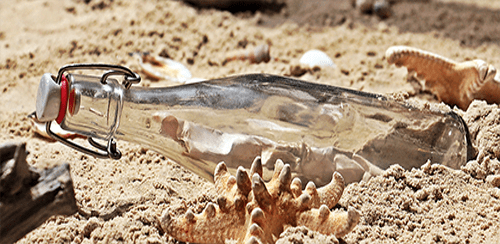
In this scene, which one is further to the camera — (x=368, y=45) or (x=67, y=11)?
(x=67, y=11)

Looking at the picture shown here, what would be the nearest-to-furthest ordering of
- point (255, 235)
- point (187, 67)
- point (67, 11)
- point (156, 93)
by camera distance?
point (255, 235)
point (156, 93)
point (187, 67)
point (67, 11)

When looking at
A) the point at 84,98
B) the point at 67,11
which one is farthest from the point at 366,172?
the point at 67,11

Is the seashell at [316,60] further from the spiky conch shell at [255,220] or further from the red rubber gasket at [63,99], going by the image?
the red rubber gasket at [63,99]

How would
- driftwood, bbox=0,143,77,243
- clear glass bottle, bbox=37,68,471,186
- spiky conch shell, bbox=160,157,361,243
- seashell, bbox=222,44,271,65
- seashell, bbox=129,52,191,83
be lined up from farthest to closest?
1. seashell, bbox=222,44,271,65
2. seashell, bbox=129,52,191,83
3. clear glass bottle, bbox=37,68,471,186
4. spiky conch shell, bbox=160,157,361,243
5. driftwood, bbox=0,143,77,243

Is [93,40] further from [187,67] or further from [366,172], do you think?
[366,172]

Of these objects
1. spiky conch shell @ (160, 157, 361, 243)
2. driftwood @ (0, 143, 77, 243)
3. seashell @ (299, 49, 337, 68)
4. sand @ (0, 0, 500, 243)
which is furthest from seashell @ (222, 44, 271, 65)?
driftwood @ (0, 143, 77, 243)

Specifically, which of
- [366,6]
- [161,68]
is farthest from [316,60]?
[366,6]

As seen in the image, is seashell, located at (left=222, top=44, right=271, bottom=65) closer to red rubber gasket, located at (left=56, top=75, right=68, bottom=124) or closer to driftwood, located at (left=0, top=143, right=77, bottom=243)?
red rubber gasket, located at (left=56, top=75, right=68, bottom=124)
